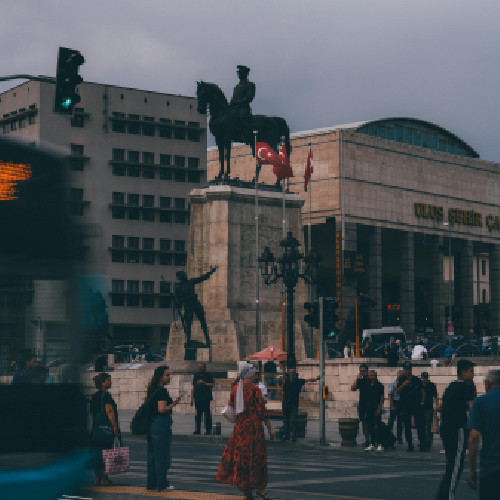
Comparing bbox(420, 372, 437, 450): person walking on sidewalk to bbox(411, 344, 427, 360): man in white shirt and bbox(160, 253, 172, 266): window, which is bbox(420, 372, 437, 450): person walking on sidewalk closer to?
bbox(411, 344, 427, 360): man in white shirt

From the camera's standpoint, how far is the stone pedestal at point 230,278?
152 ft

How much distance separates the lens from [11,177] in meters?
8.36

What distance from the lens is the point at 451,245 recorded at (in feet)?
282

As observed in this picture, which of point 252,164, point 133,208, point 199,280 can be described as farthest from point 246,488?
point 133,208

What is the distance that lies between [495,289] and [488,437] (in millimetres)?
81946

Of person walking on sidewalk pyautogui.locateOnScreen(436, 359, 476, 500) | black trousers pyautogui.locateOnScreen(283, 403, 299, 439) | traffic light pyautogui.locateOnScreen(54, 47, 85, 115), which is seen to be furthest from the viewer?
black trousers pyautogui.locateOnScreen(283, 403, 299, 439)

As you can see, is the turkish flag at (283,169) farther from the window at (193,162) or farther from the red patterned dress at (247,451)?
the window at (193,162)

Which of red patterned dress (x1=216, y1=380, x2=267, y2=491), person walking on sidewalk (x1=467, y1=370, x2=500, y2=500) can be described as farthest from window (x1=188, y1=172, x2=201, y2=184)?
person walking on sidewalk (x1=467, y1=370, x2=500, y2=500)

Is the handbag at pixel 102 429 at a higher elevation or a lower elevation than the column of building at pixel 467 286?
lower

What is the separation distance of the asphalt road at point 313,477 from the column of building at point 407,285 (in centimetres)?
5784

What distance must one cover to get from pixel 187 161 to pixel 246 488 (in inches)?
3120

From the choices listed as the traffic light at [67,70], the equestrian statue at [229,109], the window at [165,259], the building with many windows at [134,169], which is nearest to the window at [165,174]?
the building with many windows at [134,169]

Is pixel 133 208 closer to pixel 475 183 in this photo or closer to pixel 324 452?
pixel 475 183

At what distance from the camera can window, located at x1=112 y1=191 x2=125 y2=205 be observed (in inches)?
3501
